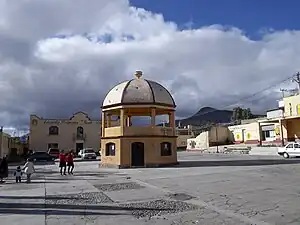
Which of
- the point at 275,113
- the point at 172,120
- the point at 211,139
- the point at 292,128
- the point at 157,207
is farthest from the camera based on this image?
the point at 211,139

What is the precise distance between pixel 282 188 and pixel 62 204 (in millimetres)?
8922

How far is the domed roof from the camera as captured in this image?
33.1 meters

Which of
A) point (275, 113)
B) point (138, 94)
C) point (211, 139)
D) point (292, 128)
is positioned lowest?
point (211, 139)

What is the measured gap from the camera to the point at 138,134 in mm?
32688

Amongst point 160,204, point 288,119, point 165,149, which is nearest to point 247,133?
point 288,119

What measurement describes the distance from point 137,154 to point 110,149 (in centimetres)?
285

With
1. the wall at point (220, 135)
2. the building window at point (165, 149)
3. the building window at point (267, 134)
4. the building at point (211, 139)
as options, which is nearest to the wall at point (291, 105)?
the building window at point (267, 134)

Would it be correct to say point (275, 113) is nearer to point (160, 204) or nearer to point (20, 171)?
point (20, 171)

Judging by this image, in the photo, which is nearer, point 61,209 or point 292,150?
point 61,209

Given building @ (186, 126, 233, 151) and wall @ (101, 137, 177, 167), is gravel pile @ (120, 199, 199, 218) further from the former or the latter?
building @ (186, 126, 233, 151)

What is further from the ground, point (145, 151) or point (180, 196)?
point (145, 151)

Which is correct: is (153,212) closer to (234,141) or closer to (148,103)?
(148,103)

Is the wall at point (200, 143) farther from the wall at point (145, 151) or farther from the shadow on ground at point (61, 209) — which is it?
the shadow on ground at point (61, 209)

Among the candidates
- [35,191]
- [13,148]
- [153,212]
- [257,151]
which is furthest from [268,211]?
[13,148]
